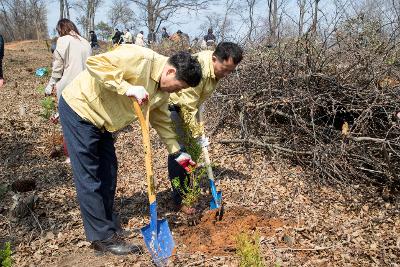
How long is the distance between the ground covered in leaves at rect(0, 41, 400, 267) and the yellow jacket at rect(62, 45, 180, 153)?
1.10 m

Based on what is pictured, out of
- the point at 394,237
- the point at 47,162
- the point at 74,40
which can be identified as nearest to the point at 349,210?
the point at 394,237

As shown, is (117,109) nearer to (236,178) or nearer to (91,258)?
(91,258)

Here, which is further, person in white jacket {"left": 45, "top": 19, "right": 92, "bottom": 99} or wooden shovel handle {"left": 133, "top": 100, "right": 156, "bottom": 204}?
person in white jacket {"left": 45, "top": 19, "right": 92, "bottom": 99}

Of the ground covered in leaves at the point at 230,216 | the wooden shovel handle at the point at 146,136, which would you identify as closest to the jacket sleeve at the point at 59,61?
the ground covered in leaves at the point at 230,216

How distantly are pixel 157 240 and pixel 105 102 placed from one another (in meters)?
1.06

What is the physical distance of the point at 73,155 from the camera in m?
2.96

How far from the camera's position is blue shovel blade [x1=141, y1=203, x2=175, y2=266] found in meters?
2.82

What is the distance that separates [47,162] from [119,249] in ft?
9.51

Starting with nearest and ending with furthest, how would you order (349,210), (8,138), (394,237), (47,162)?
(394,237), (349,210), (47,162), (8,138)

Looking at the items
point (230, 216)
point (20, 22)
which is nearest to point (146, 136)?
point (230, 216)

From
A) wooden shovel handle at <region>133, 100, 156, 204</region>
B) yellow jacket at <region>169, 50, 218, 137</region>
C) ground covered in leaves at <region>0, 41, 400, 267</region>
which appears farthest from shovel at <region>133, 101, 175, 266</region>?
yellow jacket at <region>169, 50, 218, 137</region>

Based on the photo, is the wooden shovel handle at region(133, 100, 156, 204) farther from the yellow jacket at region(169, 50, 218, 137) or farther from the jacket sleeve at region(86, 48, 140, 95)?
the yellow jacket at region(169, 50, 218, 137)

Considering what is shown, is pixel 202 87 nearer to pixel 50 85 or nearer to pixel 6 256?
pixel 6 256

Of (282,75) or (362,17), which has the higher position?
(362,17)
